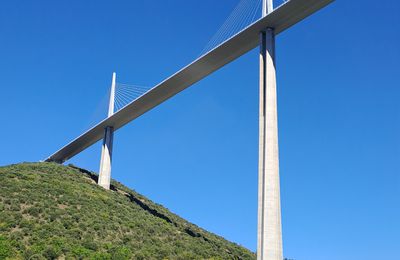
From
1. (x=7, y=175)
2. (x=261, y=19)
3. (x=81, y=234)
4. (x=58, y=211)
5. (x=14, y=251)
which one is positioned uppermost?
(x=261, y=19)

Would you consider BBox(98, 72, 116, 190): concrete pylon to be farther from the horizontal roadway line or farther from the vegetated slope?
the vegetated slope

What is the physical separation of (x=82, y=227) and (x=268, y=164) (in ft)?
40.8

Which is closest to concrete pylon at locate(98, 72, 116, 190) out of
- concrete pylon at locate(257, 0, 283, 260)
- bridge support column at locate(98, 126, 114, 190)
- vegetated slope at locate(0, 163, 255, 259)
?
bridge support column at locate(98, 126, 114, 190)

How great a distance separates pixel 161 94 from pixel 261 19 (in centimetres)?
1511

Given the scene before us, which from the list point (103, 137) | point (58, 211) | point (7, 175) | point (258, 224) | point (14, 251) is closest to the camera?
point (14, 251)

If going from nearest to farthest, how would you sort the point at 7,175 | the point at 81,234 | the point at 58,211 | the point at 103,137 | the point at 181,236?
the point at 81,234 < the point at 58,211 < the point at 181,236 < the point at 7,175 < the point at 103,137

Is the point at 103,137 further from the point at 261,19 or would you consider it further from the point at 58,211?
the point at 261,19

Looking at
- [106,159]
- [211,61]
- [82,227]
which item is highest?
[211,61]

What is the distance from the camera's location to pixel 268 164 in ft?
92.0

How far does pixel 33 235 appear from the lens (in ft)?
92.6

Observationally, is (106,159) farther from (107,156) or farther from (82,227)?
(82,227)

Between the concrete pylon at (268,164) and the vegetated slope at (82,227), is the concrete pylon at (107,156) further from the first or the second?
the concrete pylon at (268,164)

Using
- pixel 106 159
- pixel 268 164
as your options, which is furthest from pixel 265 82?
pixel 106 159

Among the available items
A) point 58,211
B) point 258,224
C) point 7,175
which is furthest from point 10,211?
point 258,224
